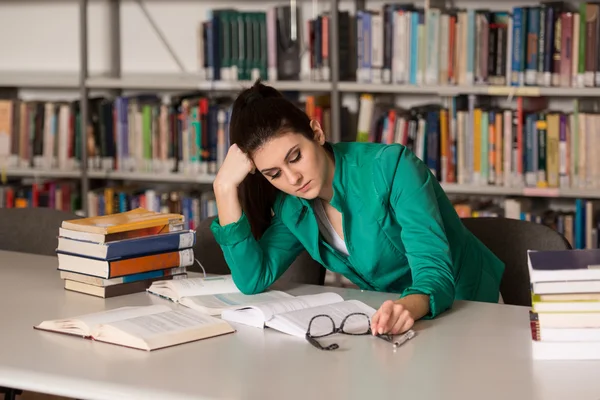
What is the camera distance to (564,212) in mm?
3686

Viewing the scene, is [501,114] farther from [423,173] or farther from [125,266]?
[125,266]

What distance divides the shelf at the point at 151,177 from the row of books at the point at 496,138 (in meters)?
0.72

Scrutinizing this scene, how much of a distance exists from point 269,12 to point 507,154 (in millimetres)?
1126

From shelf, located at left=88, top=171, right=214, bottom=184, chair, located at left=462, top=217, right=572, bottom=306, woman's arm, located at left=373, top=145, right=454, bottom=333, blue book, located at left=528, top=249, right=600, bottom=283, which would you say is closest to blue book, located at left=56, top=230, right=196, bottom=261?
woman's arm, located at left=373, top=145, right=454, bottom=333

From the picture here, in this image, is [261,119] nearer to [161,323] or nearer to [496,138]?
[161,323]

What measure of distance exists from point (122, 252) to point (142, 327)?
0.38 m

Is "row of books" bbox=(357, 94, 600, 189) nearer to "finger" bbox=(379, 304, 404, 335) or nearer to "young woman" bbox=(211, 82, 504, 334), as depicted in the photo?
"young woman" bbox=(211, 82, 504, 334)

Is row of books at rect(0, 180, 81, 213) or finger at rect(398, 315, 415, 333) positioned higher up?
row of books at rect(0, 180, 81, 213)

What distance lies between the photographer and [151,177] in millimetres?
4160

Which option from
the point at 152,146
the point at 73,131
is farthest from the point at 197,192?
the point at 73,131

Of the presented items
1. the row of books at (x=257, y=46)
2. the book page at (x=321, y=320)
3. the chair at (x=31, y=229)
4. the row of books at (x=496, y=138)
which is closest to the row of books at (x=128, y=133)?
the row of books at (x=257, y=46)

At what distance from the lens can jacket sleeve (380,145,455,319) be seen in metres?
1.91

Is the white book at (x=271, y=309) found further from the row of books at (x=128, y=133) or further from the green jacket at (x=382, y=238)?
the row of books at (x=128, y=133)

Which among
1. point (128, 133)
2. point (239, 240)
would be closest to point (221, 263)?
point (239, 240)
